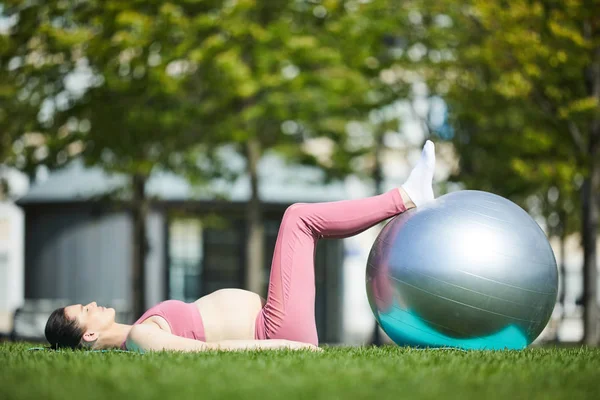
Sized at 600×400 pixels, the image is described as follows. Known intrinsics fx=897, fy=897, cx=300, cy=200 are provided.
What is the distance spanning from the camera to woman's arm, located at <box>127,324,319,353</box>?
6.33m

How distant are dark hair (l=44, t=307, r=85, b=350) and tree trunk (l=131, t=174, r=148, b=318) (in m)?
11.2

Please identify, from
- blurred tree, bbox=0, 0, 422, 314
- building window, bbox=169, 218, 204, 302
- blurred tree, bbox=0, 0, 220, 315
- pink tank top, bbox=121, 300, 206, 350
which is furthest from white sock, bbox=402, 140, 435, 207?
building window, bbox=169, 218, 204, 302

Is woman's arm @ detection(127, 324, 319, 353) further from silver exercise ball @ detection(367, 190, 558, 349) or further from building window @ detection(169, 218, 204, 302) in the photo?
building window @ detection(169, 218, 204, 302)

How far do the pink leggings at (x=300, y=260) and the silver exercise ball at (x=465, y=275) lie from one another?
355 millimetres

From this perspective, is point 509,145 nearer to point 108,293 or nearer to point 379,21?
point 379,21

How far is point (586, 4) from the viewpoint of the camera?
47.4 ft

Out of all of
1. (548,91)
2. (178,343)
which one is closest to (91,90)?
(548,91)

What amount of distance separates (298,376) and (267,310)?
183cm

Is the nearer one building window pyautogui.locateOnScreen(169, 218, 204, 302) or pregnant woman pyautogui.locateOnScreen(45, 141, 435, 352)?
pregnant woman pyautogui.locateOnScreen(45, 141, 435, 352)

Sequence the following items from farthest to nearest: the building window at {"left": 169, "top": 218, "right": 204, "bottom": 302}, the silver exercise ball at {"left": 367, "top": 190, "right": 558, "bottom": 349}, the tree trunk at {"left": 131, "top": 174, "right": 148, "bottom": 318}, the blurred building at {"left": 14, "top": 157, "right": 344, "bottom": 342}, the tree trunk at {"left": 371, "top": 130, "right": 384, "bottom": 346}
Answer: the building window at {"left": 169, "top": 218, "right": 204, "bottom": 302} < the blurred building at {"left": 14, "top": 157, "right": 344, "bottom": 342} < the tree trunk at {"left": 371, "top": 130, "right": 384, "bottom": 346} < the tree trunk at {"left": 131, "top": 174, "right": 148, "bottom": 318} < the silver exercise ball at {"left": 367, "top": 190, "right": 558, "bottom": 349}

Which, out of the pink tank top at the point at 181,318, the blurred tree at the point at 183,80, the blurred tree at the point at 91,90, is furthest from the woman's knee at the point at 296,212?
the blurred tree at the point at 91,90

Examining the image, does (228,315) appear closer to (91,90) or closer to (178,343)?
(178,343)

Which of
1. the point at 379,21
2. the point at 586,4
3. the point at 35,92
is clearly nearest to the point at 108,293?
the point at 35,92

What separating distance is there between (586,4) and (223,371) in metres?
11.4
